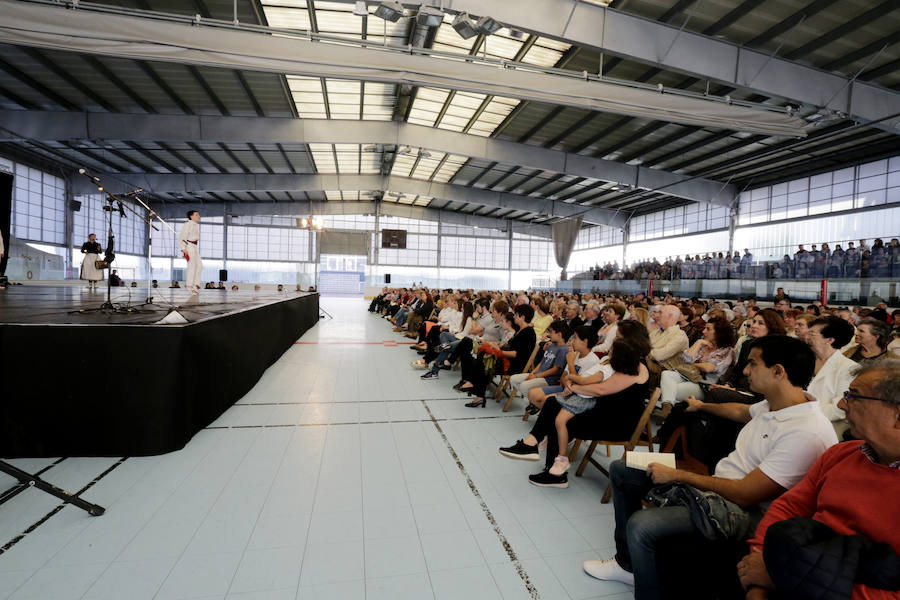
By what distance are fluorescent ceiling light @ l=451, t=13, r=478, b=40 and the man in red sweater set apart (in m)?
7.23

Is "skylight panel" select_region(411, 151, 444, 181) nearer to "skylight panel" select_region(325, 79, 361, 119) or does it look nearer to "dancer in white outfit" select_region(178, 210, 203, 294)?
"skylight panel" select_region(325, 79, 361, 119)

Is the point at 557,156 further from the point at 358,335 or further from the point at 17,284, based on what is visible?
the point at 17,284

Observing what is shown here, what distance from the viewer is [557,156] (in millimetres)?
15992

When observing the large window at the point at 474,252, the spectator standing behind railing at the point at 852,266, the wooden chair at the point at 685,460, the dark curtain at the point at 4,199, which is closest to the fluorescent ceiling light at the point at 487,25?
the wooden chair at the point at 685,460

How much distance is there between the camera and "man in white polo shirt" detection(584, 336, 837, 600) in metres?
1.62

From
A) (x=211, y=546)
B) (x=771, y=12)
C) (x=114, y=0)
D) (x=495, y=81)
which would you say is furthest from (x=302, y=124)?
(x=211, y=546)

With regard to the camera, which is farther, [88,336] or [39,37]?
[39,37]

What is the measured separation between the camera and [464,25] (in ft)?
22.5

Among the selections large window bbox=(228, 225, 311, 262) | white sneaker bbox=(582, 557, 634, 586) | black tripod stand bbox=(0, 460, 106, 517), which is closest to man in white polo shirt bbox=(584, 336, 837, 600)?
white sneaker bbox=(582, 557, 634, 586)

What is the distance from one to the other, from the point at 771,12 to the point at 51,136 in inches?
735

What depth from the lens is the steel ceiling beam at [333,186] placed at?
21.0 m

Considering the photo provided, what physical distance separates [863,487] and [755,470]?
1.45 feet

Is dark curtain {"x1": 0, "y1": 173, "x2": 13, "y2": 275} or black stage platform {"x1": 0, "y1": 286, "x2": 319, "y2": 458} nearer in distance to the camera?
black stage platform {"x1": 0, "y1": 286, "x2": 319, "y2": 458}

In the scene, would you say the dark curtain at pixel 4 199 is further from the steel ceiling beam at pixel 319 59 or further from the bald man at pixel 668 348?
the bald man at pixel 668 348
